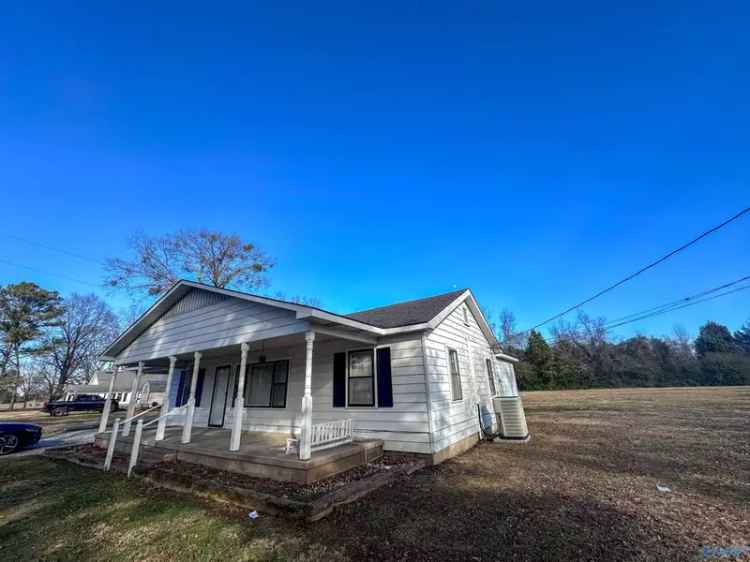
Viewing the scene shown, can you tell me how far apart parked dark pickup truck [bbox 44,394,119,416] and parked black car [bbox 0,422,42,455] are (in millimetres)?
16857

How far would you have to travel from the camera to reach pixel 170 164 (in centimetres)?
1195

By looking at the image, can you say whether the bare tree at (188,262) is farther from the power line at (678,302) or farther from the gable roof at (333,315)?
the power line at (678,302)

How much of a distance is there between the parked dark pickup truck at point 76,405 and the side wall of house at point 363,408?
24.6 m

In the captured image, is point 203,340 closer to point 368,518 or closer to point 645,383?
point 368,518

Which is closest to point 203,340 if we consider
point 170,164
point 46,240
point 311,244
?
point 170,164

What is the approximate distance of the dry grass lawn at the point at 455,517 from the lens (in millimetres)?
3205

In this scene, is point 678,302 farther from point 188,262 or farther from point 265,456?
point 188,262

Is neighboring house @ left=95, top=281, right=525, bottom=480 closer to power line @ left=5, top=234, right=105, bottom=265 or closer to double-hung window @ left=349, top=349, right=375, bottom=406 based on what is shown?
double-hung window @ left=349, top=349, right=375, bottom=406

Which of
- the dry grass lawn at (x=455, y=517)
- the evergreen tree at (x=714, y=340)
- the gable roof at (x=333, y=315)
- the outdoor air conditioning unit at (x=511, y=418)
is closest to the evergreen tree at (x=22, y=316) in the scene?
the gable roof at (x=333, y=315)

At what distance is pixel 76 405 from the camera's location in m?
25.4

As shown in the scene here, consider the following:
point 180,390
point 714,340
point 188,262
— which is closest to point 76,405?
point 188,262

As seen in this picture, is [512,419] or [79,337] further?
[79,337]

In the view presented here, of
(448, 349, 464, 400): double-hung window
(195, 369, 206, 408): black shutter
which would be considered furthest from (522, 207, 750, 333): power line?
(195, 369, 206, 408): black shutter

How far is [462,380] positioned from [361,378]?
3.06 m
